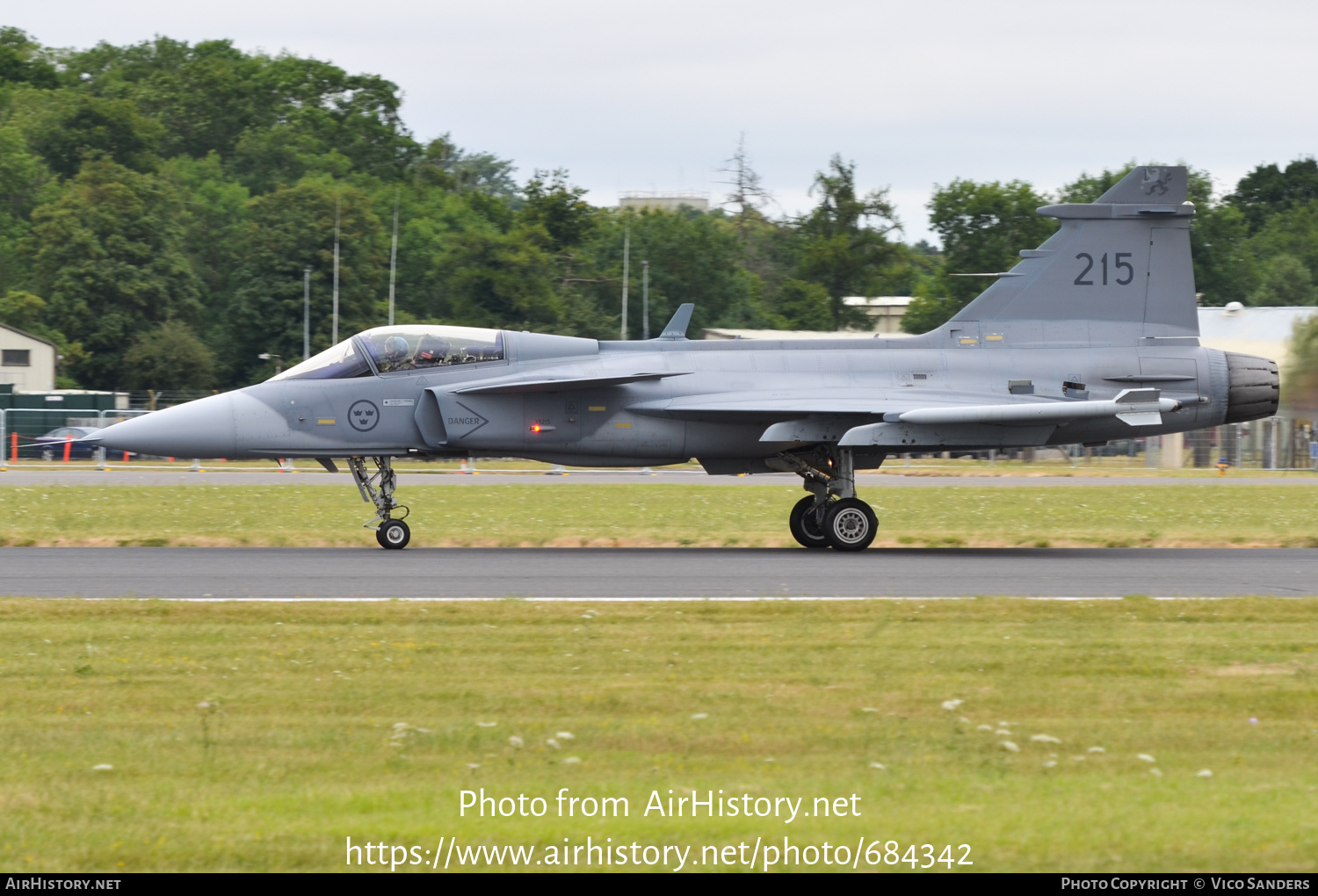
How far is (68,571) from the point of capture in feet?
46.0

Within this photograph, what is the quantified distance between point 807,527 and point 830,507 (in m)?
0.70

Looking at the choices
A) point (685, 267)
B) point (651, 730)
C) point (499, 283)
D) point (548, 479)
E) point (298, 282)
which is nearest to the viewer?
point (651, 730)

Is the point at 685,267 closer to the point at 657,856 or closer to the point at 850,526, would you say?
the point at 850,526

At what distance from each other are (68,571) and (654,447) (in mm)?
6551

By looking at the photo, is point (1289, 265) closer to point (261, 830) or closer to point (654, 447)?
point (654, 447)

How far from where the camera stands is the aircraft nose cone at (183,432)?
16219mm

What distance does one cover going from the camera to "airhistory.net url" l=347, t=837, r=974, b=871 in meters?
5.26

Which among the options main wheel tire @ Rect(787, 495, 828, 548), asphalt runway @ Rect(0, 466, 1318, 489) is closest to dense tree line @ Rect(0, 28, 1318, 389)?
asphalt runway @ Rect(0, 466, 1318, 489)

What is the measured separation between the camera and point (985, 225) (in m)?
→ 78.4

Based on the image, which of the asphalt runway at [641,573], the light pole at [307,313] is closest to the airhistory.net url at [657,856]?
the asphalt runway at [641,573]

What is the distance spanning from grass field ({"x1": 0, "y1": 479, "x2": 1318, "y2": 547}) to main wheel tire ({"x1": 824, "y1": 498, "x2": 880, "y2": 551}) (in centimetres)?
139

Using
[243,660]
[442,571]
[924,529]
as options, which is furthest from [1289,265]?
[243,660]

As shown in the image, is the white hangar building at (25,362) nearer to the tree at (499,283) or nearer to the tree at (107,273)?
the tree at (107,273)

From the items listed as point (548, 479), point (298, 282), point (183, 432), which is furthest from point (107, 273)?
point (183, 432)
